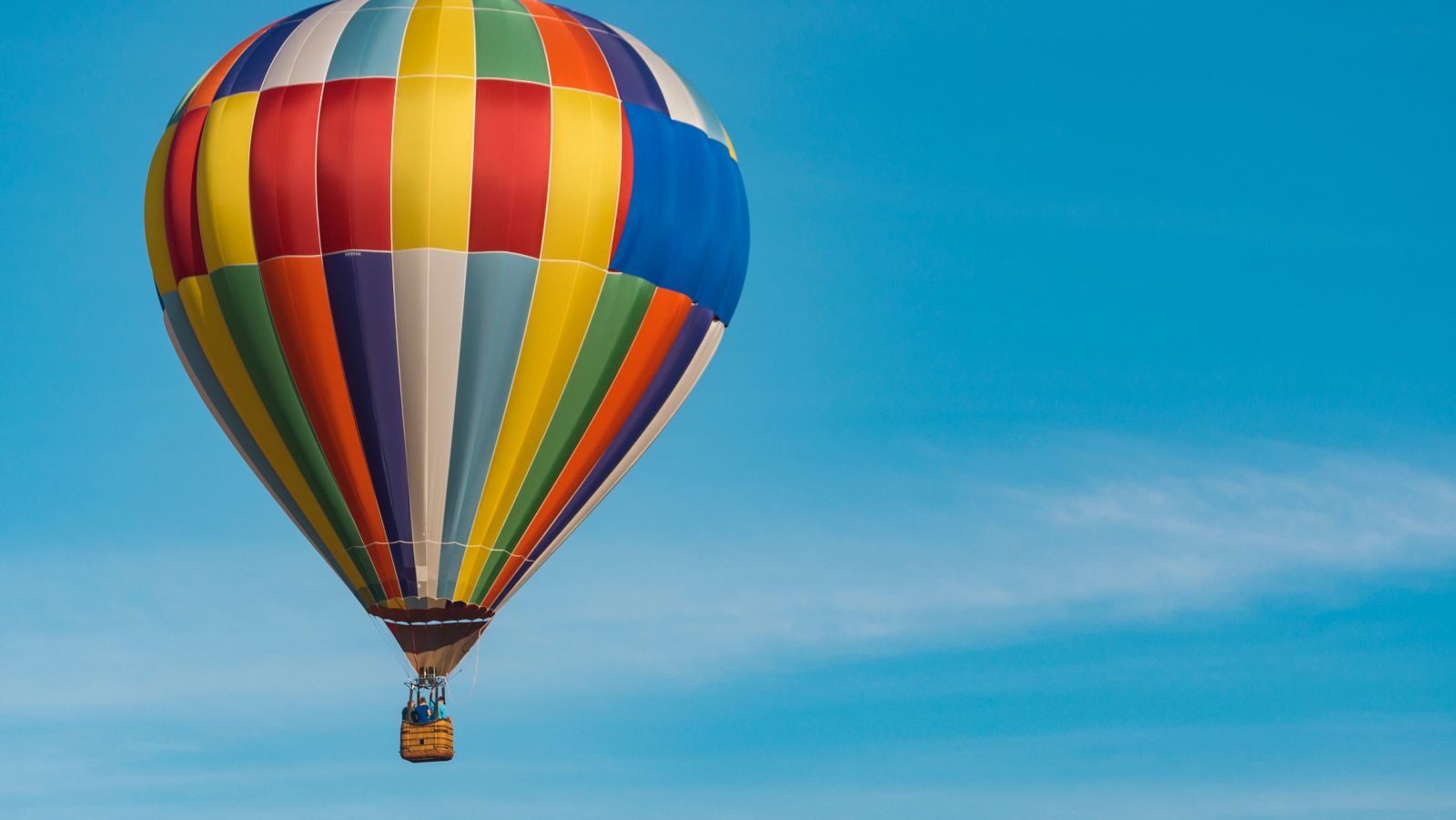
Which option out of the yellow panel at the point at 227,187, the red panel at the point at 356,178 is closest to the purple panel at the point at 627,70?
the red panel at the point at 356,178

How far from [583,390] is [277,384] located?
3.89 m

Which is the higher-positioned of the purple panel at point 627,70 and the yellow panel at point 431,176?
the purple panel at point 627,70

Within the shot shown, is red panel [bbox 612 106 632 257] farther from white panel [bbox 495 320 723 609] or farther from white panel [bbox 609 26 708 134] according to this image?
white panel [bbox 495 320 723 609]

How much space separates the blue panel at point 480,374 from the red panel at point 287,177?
2.16 metres

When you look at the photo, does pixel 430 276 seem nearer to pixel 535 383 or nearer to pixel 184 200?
pixel 535 383

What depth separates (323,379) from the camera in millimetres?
35906

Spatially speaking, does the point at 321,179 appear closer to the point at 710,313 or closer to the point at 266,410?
the point at 266,410

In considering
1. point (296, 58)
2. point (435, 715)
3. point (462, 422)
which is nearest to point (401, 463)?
point (462, 422)

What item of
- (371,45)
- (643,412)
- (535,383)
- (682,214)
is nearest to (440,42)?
(371,45)

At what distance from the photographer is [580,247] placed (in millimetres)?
36000

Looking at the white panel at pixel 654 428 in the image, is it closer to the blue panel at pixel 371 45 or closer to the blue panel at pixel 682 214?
the blue panel at pixel 682 214

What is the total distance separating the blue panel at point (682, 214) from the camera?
3647 centimetres

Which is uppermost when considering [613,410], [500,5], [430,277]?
[500,5]

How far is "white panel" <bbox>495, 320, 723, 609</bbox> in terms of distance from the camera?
37438 mm
